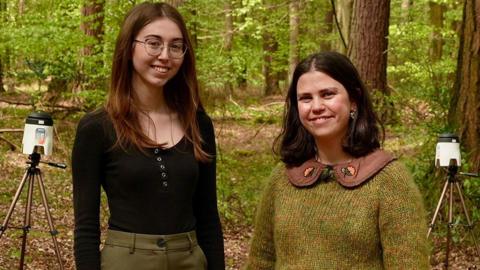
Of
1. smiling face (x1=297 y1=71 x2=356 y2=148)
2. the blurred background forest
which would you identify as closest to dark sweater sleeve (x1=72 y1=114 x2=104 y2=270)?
smiling face (x1=297 y1=71 x2=356 y2=148)

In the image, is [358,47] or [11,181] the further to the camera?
[358,47]

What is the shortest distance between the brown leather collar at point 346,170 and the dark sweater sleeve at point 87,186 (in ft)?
2.17

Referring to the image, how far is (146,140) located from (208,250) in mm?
505

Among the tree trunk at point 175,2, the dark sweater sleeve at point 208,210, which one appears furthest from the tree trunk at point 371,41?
the dark sweater sleeve at point 208,210

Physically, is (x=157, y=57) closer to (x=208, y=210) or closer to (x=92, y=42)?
(x=208, y=210)

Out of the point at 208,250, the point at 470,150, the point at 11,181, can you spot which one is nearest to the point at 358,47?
the point at 470,150

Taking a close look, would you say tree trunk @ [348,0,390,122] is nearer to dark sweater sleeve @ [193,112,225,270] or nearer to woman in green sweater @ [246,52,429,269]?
dark sweater sleeve @ [193,112,225,270]

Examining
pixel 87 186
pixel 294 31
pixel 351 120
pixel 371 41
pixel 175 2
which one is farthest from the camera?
pixel 294 31

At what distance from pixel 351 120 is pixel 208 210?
0.72 metres

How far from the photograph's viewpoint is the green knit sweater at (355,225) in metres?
1.94

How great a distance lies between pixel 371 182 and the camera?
202 centimetres

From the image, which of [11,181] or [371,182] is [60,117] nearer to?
[11,181]

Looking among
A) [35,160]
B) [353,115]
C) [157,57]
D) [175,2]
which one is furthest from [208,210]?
[175,2]

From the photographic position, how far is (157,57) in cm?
235
